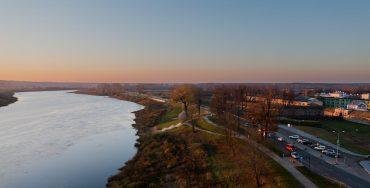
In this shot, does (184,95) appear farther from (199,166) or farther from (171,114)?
(199,166)

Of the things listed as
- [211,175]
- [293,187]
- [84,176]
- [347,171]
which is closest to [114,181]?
[84,176]

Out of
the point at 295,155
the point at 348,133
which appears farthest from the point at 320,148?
the point at 348,133

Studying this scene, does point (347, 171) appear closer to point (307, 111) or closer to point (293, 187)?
point (293, 187)

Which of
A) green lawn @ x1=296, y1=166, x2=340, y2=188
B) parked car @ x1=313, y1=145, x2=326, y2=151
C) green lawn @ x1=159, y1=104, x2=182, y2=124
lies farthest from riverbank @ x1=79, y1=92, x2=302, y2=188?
green lawn @ x1=159, y1=104, x2=182, y2=124

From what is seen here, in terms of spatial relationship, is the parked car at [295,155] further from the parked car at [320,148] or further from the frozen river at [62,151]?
the frozen river at [62,151]

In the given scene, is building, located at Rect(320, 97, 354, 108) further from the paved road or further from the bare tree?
the paved road

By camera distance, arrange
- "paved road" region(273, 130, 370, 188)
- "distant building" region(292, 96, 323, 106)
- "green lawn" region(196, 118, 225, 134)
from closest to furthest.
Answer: "paved road" region(273, 130, 370, 188)
"green lawn" region(196, 118, 225, 134)
"distant building" region(292, 96, 323, 106)
